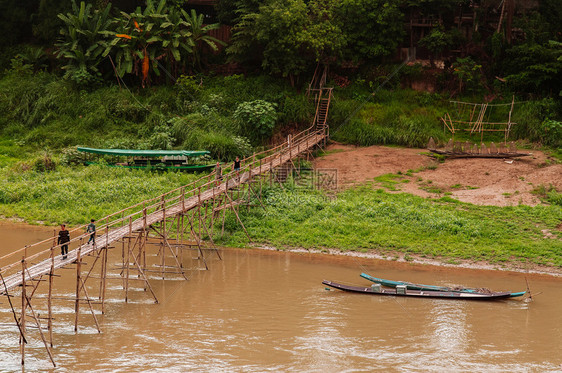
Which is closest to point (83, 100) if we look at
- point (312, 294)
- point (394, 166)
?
Result: point (394, 166)

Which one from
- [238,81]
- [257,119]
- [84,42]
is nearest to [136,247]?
[257,119]

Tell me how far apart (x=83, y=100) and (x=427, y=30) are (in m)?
21.1

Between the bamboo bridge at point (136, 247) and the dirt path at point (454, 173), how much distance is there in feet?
8.35

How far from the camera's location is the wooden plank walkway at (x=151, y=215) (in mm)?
16438

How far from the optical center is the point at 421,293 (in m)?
20.4

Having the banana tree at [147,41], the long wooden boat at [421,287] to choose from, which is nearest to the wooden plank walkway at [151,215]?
the long wooden boat at [421,287]

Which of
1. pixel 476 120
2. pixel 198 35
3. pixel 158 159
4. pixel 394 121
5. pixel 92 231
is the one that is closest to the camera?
pixel 92 231

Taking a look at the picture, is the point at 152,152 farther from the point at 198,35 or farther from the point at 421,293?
the point at 421,293

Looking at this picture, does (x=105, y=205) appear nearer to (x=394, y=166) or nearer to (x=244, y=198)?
(x=244, y=198)

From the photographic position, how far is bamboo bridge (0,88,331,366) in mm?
16688

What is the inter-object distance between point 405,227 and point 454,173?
6.73 metres

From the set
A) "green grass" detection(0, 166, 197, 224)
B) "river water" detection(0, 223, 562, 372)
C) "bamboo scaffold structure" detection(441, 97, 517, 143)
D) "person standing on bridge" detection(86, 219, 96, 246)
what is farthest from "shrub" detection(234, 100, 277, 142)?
"person standing on bridge" detection(86, 219, 96, 246)

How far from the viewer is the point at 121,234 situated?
20.0 m

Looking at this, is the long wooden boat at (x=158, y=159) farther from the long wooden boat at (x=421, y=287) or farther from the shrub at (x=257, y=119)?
the long wooden boat at (x=421, y=287)
